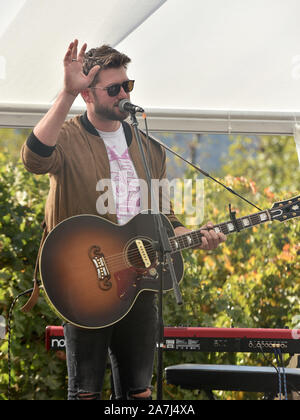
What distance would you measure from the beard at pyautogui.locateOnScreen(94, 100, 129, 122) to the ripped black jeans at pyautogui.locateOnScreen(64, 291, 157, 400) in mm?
962

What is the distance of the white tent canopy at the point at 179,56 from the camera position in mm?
2973

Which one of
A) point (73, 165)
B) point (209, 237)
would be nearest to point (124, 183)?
point (73, 165)

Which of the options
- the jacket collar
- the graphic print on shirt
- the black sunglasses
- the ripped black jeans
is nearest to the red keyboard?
the ripped black jeans

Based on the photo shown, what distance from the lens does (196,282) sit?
3.75 m

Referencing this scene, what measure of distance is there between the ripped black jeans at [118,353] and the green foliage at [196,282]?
680 millimetres

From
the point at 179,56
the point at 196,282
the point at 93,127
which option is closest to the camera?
the point at 93,127

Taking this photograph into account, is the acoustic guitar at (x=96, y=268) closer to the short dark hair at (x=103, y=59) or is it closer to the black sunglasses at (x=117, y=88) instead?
Result: the black sunglasses at (x=117, y=88)

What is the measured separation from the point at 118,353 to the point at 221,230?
2.78 ft

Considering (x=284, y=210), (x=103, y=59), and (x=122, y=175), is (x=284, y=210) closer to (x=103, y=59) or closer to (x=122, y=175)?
(x=122, y=175)

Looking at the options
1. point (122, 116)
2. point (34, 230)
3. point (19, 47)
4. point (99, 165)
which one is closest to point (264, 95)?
point (122, 116)

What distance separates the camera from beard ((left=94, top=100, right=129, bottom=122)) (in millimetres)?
2955

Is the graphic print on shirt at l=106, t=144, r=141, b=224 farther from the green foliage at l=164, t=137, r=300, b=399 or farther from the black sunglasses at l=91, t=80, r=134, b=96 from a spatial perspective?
the green foliage at l=164, t=137, r=300, b=399

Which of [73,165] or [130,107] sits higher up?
[130,107]

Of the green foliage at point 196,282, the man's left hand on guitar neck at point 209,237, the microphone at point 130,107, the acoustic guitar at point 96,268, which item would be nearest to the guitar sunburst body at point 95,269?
the acoustic guitar at point 96,268
